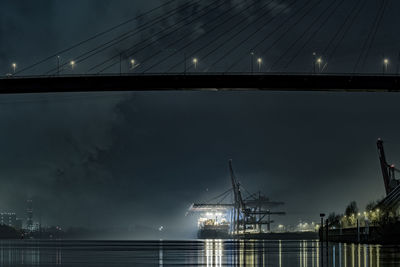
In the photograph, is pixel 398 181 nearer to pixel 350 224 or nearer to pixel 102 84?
pixel 350 224

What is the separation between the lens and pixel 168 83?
179 feet

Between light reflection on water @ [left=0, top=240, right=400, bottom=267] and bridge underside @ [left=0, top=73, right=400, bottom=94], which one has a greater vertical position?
bridge underside @ [left=0, top=73, right=400, bottom=94]

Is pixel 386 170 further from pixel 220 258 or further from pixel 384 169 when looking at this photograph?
pixel 220 258

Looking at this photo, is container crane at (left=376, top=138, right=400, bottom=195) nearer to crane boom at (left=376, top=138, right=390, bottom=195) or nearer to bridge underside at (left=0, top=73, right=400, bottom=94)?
crane boom at (left=376, top=138, right=390, bottom=195)

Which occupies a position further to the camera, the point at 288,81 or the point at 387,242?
the point at 387,242

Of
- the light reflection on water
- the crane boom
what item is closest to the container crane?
the crane boom

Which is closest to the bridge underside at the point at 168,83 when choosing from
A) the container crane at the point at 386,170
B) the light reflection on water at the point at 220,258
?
the light reflection on water at the point at 220,258

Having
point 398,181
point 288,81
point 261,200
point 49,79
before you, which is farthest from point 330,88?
point 261,200

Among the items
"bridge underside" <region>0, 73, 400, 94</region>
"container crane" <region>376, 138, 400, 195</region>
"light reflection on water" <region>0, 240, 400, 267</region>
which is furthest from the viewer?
"container crane" <region>376, 138, 400, 195</region>

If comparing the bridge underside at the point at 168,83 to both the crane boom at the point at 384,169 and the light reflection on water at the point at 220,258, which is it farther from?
the crane boom at the point at 384,169

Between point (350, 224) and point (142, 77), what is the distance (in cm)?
6823

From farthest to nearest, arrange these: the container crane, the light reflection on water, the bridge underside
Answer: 1. the container crane
2. the bridge underside
3. the light reflection on water

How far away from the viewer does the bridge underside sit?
53.6 metres

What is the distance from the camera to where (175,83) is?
5431 centimetres
